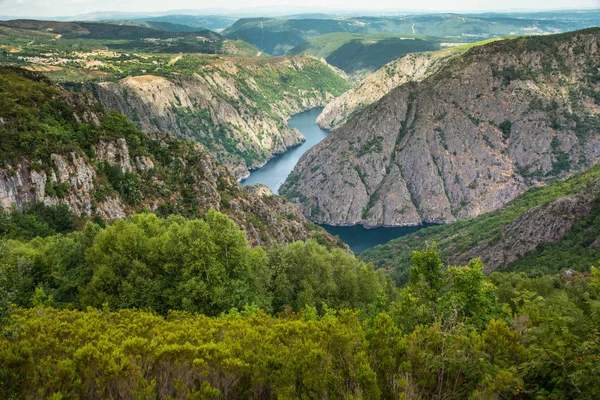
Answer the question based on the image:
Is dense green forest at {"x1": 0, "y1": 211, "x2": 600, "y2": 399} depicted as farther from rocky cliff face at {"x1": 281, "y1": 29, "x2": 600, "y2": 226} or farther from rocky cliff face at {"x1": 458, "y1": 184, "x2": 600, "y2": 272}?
rocky cliff face at {"x1": 281, "y1": 29, "x2": 600, "y2": 226}

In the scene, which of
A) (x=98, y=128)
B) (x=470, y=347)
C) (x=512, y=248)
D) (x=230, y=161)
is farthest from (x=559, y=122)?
A: (x=470, y=347)

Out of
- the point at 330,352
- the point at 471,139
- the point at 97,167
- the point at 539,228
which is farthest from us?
the point at 471,139

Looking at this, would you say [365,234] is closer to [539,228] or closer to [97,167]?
[539,228]

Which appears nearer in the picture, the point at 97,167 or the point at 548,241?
the point at 97,167

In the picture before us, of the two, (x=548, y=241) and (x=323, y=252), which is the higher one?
(x=323, y=252)

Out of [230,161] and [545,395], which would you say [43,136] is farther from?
[230,161]

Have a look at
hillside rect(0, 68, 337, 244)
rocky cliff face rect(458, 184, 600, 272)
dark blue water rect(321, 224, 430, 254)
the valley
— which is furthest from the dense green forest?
dark blue water rect(321, 224, 430, 254)

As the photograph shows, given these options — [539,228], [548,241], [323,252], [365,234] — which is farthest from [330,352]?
[365,234]
